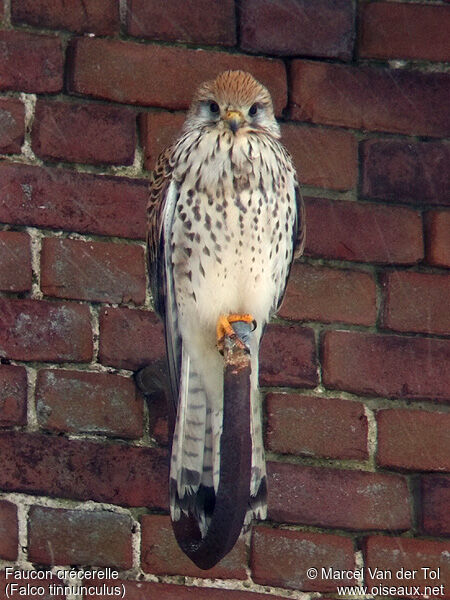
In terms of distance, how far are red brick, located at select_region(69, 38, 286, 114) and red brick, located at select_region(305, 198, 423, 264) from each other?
0.24m

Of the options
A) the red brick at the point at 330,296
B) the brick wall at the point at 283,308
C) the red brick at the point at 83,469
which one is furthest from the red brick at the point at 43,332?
the red brick at the point at 330,296

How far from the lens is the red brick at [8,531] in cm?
293

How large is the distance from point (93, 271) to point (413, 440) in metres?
0.70

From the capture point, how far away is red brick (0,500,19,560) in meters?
2.93

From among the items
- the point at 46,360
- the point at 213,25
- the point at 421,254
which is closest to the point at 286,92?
the point at 213,25

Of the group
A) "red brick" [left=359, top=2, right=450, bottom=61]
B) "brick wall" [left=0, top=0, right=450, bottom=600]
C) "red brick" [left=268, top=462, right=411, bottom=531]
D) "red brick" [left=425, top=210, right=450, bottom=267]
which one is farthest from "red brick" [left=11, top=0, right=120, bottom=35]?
"red brick" [left=268, top=462, right=411, bottom=531]

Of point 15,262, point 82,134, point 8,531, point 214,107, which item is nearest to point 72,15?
point 82,134

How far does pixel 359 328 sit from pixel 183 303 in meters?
0.38

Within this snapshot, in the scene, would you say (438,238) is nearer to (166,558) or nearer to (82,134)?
(82,134)

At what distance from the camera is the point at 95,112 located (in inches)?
124

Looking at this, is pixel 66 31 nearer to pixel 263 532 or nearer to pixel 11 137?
pixel 11 137

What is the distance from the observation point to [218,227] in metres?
2.96

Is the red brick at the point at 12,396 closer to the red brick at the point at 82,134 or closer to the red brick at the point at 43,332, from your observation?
the red brick at the point at 43,332

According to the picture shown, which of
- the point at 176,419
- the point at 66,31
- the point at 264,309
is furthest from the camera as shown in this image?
the point at 66,31
